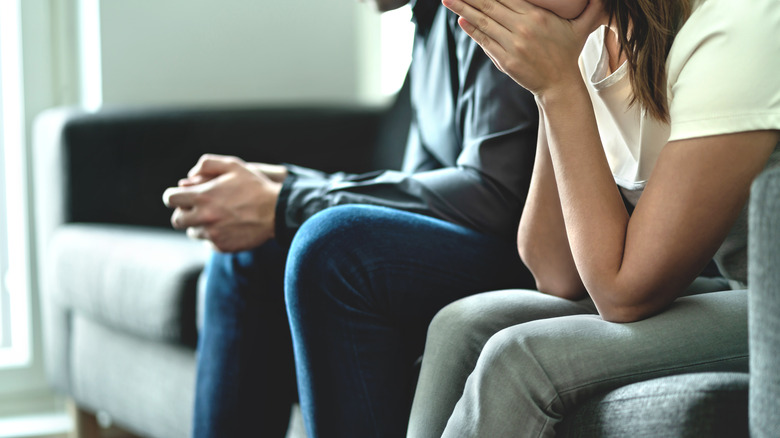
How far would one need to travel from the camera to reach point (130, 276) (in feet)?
4.75

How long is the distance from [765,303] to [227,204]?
0.76 m

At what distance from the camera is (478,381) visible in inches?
28.0

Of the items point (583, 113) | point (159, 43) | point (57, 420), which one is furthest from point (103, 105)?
point (583, 113)

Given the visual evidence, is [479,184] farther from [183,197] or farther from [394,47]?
[394,47]

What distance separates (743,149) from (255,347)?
2.11ft

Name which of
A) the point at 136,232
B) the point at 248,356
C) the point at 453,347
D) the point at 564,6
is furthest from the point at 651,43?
the point at 136,232

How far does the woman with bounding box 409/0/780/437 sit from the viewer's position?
715 millimetres

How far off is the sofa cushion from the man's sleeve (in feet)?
1.00

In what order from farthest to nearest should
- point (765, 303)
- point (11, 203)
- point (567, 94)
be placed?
1. point (11, 203)
2. point (567, 94)
3. point (765, 303)

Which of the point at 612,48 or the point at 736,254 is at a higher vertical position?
the point at 612,48

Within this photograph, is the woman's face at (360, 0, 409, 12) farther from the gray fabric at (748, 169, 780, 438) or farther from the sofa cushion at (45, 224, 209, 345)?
the gray fabric at (748, 169, 780, 438)

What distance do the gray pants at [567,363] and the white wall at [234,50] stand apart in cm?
155

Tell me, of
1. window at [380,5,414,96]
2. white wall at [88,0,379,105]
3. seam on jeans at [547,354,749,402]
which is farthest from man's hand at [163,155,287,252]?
window at [380,5,414,96]

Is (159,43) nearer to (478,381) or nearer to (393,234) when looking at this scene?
(393,234)
